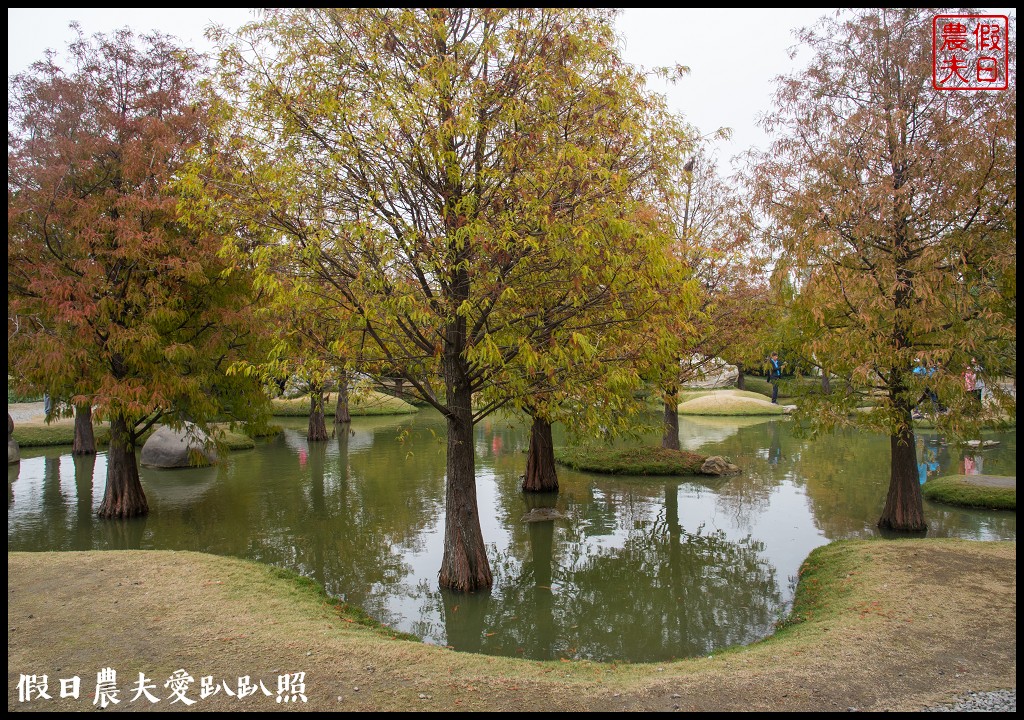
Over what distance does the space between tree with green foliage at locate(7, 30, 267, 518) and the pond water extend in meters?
2.54

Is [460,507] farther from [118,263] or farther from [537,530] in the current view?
[118,263]

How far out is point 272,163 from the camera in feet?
29.2

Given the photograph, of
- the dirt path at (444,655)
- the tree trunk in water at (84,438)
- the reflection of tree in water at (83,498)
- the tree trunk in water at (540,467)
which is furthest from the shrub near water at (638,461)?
the tree trunk in water at (84,438)

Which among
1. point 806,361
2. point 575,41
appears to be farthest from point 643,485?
point 575,41

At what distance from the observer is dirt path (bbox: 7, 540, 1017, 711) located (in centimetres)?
524

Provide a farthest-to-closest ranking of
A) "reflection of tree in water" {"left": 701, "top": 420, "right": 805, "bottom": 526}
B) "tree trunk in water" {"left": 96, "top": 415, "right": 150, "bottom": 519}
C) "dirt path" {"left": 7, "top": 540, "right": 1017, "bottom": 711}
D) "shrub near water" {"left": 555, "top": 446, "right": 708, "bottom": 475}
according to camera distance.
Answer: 1. "shrub near water" {"left": 555, "top": 446, "right": 708, "bottom": 475}
2. "reflection of tree in water" {"left": 701, "top": 420, "right": 805, "bottom": 526}
3. "tree trunk in water" {"left": 96, "top": 415, "right": 150, "bottom": 519}
4. "dirt path" {"left": 7, "top": 540, "right": 1017, "bottom": 711}

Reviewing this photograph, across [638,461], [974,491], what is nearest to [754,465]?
[638,461]

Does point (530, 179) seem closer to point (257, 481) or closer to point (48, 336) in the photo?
point (48, 336)

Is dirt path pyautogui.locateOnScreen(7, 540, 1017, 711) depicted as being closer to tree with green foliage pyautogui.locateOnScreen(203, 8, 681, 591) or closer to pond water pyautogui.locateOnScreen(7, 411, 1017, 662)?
pond water pyautogui.locateOnScreen(7, 411, 1017, 662)

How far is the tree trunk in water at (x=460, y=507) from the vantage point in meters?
9.52

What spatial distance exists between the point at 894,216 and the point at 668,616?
7.32 m

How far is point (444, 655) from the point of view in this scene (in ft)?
20.4

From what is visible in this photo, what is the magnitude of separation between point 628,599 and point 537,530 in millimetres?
3781

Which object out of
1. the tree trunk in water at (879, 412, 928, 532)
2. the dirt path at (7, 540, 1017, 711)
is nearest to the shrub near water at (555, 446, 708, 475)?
the tree trunk in water at (879, 412, 928, 532)
